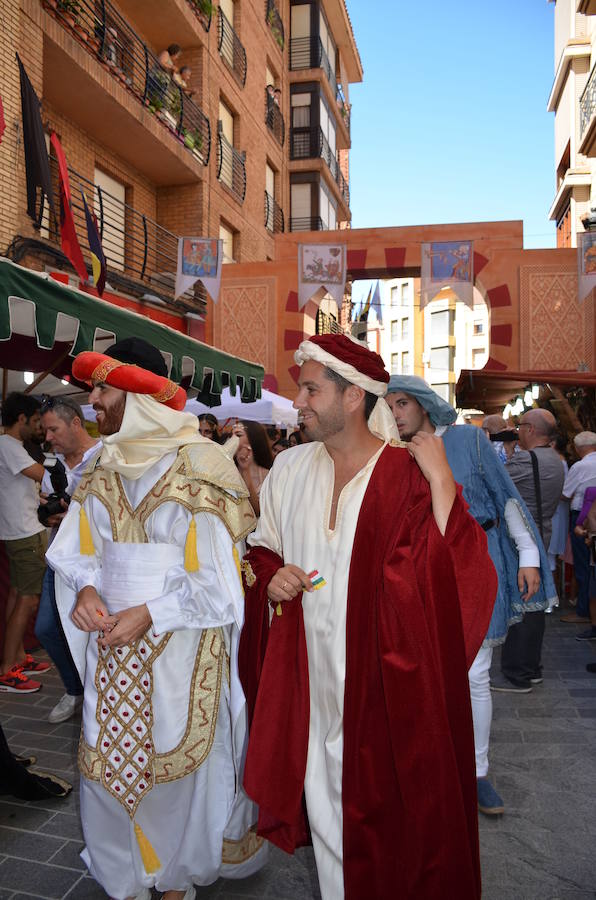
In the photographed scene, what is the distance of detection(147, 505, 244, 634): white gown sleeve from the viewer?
2480mm

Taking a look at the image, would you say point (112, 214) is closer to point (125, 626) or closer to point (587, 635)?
point (587, 635)

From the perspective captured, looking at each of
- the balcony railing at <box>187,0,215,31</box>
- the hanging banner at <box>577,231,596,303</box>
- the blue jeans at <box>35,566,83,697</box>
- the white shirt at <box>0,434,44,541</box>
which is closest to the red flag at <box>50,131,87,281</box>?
the white shirt at <box>0,434,44,541</box>

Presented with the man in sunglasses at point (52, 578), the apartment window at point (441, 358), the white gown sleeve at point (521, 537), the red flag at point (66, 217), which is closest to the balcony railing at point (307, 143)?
the red flag at point (66, 217)

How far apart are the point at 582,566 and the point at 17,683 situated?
5.76m

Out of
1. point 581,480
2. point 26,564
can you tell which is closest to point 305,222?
point 581,480

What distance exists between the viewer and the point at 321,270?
15.6m

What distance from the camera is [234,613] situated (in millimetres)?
2590

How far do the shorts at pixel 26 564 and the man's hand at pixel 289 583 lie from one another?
395 cm

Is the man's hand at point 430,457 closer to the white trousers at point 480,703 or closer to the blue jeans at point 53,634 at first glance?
the white trousers at point 480,703

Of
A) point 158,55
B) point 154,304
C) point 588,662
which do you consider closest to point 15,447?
point 588,662

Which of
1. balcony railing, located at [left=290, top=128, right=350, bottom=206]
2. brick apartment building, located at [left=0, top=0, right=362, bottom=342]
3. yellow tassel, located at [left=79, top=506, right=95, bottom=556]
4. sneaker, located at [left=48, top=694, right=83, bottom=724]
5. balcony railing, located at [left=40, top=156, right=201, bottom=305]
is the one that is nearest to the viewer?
yellow tassel, located at [left=79, top=506, right=95, bottom=556]

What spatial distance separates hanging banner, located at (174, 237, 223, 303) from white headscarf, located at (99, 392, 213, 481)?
11495mm

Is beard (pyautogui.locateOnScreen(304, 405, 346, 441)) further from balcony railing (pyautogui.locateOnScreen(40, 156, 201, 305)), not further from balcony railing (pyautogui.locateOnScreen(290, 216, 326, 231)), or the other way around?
balcony railing (pyautogui.locateOnScreen(290, 216, 326, 231))

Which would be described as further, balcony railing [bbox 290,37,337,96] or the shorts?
balcony railing [bbox 290,37,337,96]
